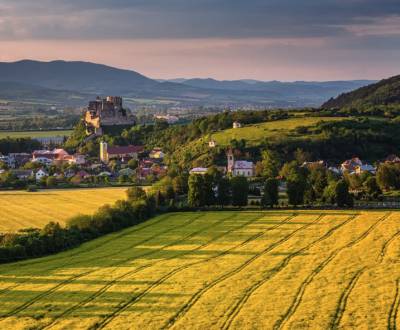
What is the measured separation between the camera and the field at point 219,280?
102 feet

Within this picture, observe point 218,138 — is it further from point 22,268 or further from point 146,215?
point 22,268

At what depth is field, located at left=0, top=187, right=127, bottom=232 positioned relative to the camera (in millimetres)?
63406

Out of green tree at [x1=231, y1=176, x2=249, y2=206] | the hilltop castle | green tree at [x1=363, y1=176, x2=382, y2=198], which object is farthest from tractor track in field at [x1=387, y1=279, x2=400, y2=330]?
the hilltop castle

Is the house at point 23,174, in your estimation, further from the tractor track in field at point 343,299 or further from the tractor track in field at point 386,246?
the tractor track in field at point 343,299

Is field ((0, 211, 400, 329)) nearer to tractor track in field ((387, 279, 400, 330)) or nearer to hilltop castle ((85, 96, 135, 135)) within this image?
tractor track in field ((387, 279, 400, 330))

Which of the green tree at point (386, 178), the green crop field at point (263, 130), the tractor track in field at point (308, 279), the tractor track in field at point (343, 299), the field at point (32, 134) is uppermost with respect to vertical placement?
the green crop field at point (263, 130)

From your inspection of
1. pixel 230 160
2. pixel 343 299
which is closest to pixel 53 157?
pixel 230 160

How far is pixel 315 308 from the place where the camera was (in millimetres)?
31812

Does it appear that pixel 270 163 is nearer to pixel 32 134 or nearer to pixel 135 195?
pixel 135 195

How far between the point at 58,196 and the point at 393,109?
2984 inches

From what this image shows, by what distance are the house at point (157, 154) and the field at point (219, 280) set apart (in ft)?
218

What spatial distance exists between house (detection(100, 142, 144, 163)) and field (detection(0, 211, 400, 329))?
70.9 meters

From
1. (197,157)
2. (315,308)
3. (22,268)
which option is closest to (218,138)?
(197,157)

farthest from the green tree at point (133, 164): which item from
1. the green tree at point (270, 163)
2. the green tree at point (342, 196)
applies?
the green tree at point (342, 196)
